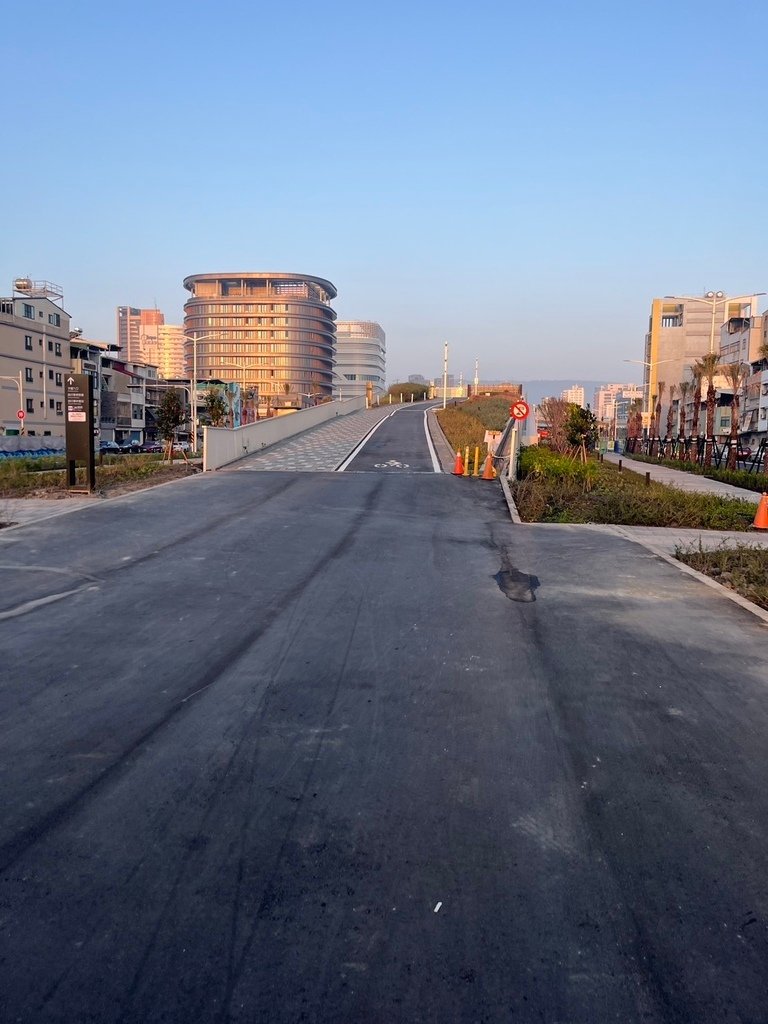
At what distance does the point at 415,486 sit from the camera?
21.9 metres

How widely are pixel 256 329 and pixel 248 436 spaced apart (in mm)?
138332

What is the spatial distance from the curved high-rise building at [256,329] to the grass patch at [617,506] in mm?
144114

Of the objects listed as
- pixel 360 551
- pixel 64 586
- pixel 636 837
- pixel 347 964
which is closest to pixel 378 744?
pixel 636 837

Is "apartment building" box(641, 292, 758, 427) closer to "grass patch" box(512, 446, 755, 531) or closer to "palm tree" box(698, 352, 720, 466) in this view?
"palm tree" box(698, 352, 720, 466)

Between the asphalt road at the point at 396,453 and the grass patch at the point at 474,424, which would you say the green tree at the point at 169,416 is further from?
the grass patch at the point at 474,424

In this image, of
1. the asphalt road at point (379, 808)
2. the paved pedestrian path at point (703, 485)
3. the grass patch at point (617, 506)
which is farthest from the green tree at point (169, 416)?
the asphalt road at point (379, 808)

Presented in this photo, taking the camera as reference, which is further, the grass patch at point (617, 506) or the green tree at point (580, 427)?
the green tree at point (580, 427)

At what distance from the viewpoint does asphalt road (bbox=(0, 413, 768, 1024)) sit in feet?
10.3

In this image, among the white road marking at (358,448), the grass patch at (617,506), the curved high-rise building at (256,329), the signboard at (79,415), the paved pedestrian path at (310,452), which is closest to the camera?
the grass patch at (617,506)

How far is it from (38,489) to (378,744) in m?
17.0

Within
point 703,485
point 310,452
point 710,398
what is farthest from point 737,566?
point 710,398

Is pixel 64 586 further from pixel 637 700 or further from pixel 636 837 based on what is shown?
pixel 636 837

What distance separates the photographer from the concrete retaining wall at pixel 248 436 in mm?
25875

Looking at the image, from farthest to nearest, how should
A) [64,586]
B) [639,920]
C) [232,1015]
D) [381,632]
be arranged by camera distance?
1. [64,586]
2. [381,632]
3. [639,920]
4. [232,1015]
